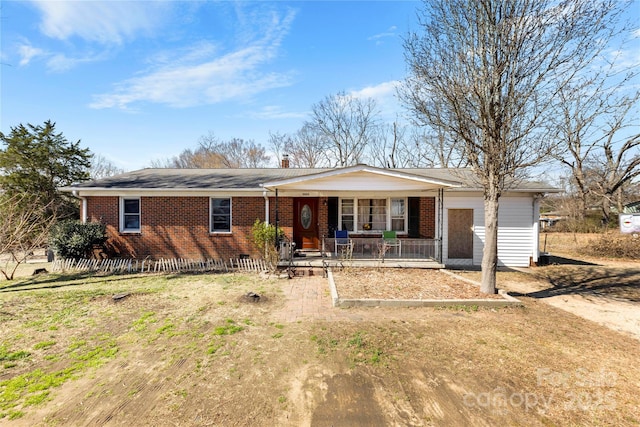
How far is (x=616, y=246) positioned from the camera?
562 inches

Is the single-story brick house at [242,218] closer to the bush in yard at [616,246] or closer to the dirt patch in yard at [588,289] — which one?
the dirt patch in yard at [588,289]

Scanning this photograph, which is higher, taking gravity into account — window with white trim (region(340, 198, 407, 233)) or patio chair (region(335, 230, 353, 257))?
window with white trim (region(340, 198, 407, 233))

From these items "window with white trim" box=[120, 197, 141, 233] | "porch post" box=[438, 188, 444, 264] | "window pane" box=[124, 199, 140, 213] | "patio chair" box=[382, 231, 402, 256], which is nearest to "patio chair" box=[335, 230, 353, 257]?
"patio chair" box=[382, 231, 402, 256]

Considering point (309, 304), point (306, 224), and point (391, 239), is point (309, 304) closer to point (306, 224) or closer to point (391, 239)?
point (391, 239)

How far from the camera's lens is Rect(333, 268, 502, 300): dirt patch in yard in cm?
713

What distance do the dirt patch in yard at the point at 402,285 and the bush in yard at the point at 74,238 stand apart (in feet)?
29.4

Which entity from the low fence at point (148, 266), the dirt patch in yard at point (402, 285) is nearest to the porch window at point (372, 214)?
the dirt patch in yard at point (402, 285)

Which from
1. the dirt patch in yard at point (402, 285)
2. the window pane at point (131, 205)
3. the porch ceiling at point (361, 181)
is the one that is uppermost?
the porch ceiling at point (361, 181)

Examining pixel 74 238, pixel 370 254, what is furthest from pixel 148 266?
pixel 370 254

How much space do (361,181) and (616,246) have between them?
14.3 meters

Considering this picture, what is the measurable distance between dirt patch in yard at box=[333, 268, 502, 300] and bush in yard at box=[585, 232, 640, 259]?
11258 millimetres

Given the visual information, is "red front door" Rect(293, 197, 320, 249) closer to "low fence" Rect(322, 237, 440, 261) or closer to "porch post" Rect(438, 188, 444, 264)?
"low fence" Rect(322, 237, 440, 261)

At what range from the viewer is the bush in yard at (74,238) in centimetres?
1029

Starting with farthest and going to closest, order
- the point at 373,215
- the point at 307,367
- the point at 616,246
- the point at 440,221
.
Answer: the point at 616,246
the point at 373,215
the point at 440,221
the point at 307,367
